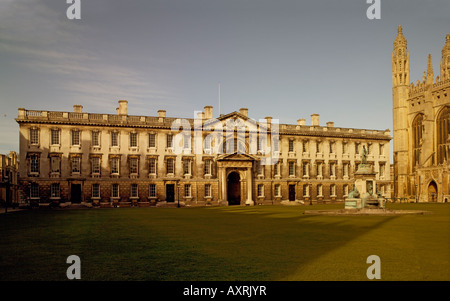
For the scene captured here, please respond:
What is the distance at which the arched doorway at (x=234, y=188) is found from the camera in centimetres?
5659

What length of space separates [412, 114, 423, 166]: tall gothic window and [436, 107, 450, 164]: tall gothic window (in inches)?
156

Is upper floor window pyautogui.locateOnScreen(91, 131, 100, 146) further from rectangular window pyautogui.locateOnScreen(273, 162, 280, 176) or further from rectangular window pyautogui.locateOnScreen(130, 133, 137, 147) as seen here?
rectangular window pyautogui.locateOnScreen(273, 162, 280, 176)

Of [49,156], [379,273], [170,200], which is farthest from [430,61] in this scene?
[379,273]

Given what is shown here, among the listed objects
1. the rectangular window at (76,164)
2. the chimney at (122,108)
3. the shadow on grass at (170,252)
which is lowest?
the shadow on grass at (170,252)

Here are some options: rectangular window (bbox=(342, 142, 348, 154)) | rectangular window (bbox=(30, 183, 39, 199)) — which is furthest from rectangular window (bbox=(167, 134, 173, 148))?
rectangular window (bbox=(342, 142, 348, 154))

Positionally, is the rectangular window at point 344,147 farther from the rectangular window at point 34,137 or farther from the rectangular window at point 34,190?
the rectangular window at point 34,190

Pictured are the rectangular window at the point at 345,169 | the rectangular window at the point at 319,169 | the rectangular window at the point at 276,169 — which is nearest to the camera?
the rectangular window at the point at 276,169

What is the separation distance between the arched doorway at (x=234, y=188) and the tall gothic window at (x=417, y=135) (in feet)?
128

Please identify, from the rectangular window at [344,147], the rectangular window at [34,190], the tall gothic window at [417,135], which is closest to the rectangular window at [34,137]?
the rectangular window at [34,190]

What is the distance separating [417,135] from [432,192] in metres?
12.5

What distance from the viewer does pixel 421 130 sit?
7731 centimetres

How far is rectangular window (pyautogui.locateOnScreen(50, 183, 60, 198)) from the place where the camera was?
47.8 metres
